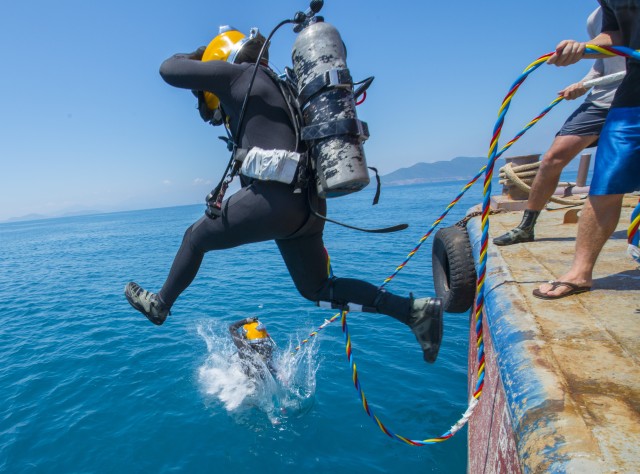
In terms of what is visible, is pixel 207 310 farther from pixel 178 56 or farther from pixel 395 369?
pixel 178 56

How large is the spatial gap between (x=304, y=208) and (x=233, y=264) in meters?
17.2

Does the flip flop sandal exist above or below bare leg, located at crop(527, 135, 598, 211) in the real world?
below

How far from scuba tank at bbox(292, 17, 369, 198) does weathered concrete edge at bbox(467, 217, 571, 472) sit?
1.38m

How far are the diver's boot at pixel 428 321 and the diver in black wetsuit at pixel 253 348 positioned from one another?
3833 millimetres

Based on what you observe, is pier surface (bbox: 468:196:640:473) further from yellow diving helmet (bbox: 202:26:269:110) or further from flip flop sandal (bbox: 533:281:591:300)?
yellow diving helmet (bbox: 202:26:269:110)

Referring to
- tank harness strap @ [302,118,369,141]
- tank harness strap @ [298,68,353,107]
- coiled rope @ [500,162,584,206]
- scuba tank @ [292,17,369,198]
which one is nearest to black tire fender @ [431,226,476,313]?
coiled rope @ [500,162,584,206]

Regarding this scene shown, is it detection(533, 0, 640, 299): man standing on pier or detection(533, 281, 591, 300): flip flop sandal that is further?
detection(533, 281, 591, 300): flip flop sandal

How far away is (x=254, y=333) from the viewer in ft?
21.2

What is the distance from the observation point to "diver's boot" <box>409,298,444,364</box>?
3.16 meters

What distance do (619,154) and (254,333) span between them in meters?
5.56

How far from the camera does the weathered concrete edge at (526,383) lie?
4.60 feet

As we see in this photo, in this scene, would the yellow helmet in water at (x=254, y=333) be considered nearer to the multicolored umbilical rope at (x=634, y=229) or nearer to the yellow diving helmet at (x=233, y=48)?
the yellow diving helmet at (x=233, y=48)

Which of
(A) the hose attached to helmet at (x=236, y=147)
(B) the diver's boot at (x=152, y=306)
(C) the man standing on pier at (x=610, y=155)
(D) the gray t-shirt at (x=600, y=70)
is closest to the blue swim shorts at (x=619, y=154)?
(C) the man standing on pier at (x=610, y=155)

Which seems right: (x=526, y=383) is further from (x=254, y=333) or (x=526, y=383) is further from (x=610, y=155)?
(x=254, y=333)
